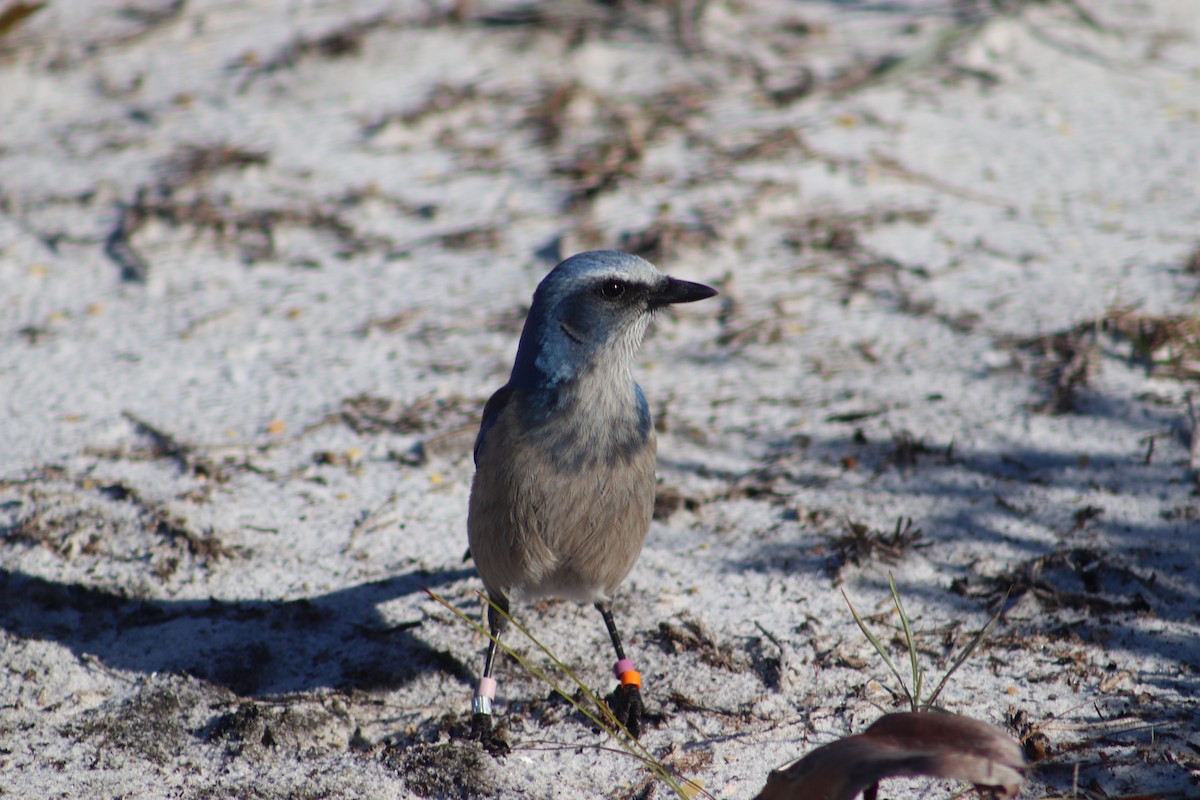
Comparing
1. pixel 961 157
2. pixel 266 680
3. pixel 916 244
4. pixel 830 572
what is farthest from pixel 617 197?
pixel 266 680

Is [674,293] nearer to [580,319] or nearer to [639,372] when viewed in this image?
[580,319]

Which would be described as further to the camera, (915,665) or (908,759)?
(915,665)

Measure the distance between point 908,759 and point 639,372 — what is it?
10.2ft

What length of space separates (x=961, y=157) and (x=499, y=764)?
494 centimetres

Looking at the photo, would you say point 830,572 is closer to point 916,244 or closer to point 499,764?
point 499,764

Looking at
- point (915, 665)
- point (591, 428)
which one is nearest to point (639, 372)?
point (591, 428)

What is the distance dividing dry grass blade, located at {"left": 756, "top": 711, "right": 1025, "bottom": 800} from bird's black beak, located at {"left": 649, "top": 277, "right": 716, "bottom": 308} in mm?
1560

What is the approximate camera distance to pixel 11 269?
6.12 metres

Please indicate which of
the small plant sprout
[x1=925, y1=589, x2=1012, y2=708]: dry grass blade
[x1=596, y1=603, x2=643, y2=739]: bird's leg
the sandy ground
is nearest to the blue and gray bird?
[x1=596, y1=603, x2=643, y2=739]: bird's leg

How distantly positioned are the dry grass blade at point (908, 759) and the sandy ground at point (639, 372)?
599 mm

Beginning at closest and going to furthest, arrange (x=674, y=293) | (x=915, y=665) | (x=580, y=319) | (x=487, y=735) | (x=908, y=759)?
(x=908, y=759)
(x=915, y=665)
(x=487, y=735)
(x=580, y=319)
(x=674, y=293)

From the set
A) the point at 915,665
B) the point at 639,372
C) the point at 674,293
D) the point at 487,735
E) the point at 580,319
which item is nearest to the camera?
the point at 915,665

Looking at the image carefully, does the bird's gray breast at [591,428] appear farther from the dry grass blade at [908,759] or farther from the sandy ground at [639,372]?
the dry grass blade at [908,759]

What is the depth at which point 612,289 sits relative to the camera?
3.51 metres
